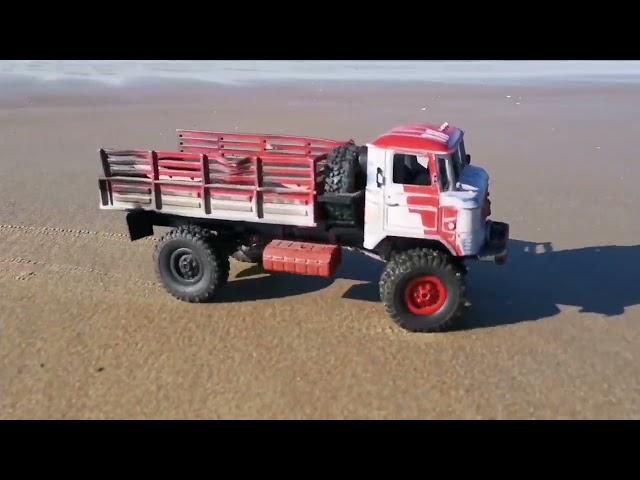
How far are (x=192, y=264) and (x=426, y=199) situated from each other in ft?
11.6

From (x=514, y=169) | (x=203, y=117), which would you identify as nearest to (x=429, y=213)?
(x=514, y=169)

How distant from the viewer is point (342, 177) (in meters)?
9.01

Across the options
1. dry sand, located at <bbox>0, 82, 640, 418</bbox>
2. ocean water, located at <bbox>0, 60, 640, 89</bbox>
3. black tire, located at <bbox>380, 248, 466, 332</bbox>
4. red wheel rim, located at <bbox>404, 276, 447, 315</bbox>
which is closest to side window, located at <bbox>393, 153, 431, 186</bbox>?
black tire, located at <bbox>380, 248, 466, 332</bbox>

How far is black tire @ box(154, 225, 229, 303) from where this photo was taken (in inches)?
377

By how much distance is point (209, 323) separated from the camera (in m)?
9.05

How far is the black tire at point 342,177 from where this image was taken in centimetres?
897

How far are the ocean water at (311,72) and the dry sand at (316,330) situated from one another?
26.0m

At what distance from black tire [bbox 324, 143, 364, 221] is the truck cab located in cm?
24

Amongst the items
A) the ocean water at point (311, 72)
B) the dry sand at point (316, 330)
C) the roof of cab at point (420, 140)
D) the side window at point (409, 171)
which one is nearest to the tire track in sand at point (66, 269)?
the dry sand at point (316, 330)

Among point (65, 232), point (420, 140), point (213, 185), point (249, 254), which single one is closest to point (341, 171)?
point (420, 140)

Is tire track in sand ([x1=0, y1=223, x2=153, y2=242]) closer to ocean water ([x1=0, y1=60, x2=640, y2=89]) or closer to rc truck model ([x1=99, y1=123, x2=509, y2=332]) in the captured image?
rc truck model ([x1=99, y1=123, x2=509, y2=332])

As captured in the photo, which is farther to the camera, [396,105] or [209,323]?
[396,105]
